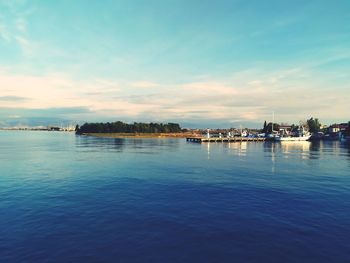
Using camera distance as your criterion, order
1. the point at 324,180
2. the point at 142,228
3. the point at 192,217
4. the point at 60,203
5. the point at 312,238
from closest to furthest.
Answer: the point at 312,238 < the point at 142,228 < the point at 192,217 < the point at 60,203 < the point at 324,180

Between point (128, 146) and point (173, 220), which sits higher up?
point (128, 146)

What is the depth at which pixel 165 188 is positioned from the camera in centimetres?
3075

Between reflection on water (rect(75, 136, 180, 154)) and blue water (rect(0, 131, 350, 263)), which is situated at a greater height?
reflection on water (rect(75, 136, 180, 154))

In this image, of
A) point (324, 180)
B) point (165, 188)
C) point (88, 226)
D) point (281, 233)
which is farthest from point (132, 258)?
point (324, 180)

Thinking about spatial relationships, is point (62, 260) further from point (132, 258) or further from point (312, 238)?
point (312, 238)

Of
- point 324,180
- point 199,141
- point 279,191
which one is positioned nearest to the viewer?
point 279,191

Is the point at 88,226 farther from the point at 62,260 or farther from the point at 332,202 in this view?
the point at 332,202

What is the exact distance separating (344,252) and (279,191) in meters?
14.4

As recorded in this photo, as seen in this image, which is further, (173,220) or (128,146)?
(128,146)

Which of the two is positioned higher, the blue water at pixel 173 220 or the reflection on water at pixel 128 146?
the reflection on water at pixel 128 146

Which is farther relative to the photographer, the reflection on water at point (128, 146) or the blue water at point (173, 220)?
the reflection on water at point (128, 146)

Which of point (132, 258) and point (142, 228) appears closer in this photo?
point (132, 258)

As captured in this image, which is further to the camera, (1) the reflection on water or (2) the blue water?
(1) the reflection on water

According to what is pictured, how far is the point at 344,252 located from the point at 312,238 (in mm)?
1988
